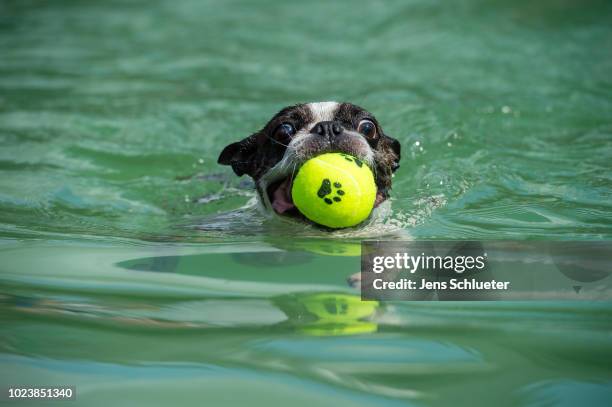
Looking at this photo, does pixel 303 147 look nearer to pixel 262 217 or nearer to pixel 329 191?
pixel 329 191

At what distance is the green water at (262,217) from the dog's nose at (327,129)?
63 centimetres

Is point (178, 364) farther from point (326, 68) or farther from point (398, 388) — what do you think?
Answer: point (326, 68)

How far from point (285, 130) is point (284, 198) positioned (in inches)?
19.6

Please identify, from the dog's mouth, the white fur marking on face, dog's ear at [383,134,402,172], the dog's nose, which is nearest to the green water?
the dog's mouth

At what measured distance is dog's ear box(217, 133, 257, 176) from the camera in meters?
5.54

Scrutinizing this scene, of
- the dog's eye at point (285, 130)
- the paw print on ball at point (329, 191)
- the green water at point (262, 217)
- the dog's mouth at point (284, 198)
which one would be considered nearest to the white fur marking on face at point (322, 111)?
the dog's eye at point (285, 130)

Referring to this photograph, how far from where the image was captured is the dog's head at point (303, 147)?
4.67 meters

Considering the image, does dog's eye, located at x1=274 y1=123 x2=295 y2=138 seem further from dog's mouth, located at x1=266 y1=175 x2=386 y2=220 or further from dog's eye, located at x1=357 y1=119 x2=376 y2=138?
dog's eye, located at x1=357 y1=119 x2=376 y2=138

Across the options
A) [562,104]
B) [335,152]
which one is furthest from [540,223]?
[562,104]

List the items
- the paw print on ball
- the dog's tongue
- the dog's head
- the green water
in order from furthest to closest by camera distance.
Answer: the dog's tongue → the dog's head → the paw print on ball → the green water

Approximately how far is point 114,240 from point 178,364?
5.72ft

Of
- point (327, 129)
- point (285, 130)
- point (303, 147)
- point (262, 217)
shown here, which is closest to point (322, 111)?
point (285, 130)

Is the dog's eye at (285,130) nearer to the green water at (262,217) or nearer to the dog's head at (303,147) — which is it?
the dog's head at (303,147)

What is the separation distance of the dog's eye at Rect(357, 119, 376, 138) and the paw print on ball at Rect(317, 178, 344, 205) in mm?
1055
